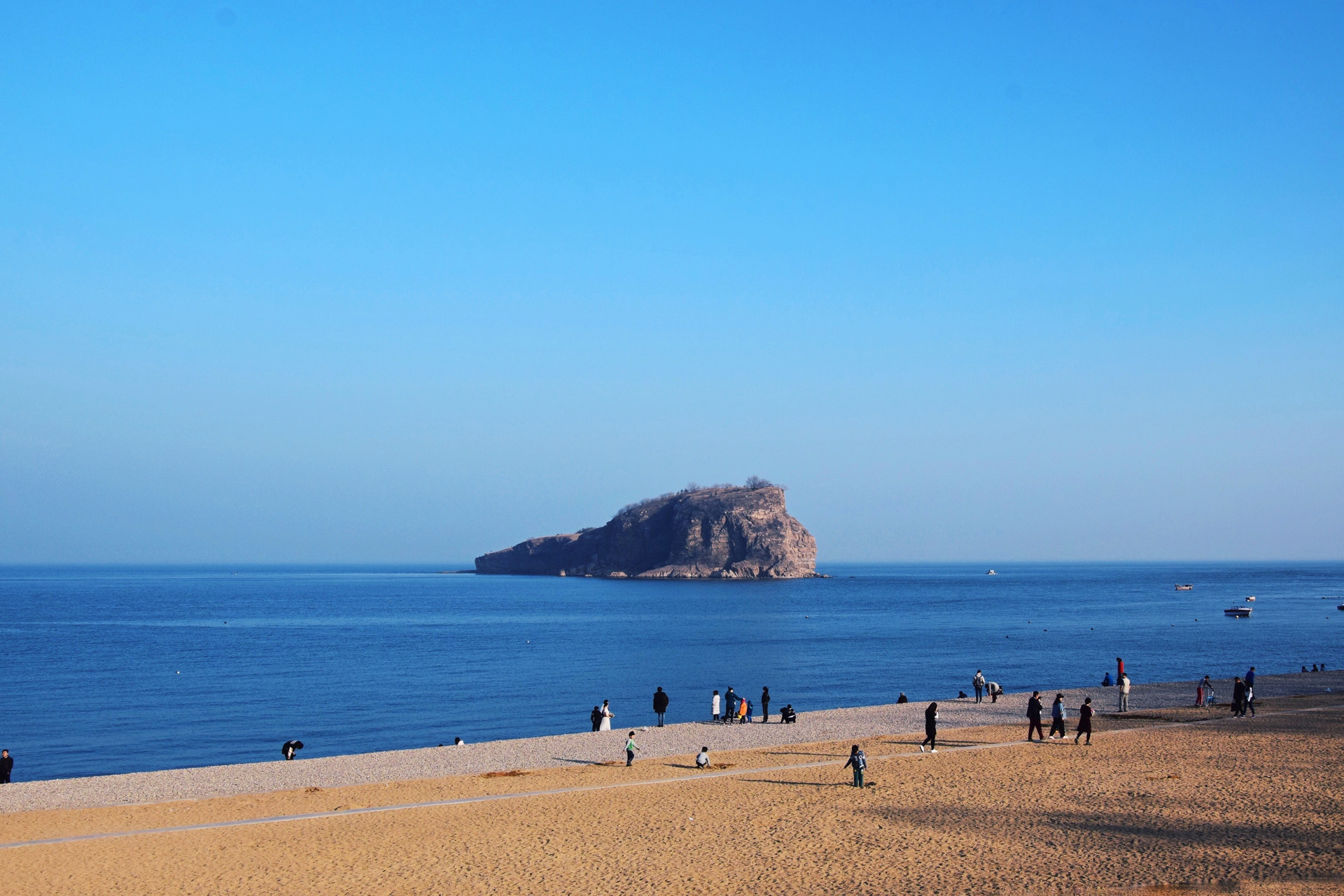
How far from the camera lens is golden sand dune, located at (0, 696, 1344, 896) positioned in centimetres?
1606

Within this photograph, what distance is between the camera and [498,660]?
6581cm

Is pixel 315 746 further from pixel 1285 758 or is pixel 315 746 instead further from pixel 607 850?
pixel 1285 758

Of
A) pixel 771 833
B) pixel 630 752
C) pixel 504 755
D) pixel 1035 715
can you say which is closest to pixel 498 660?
pixel 504 755

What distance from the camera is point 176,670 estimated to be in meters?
60.0

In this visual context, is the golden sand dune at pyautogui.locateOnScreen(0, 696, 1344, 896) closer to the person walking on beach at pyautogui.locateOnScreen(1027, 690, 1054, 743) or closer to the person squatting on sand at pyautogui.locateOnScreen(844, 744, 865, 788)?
the person squatting on sand at pyautogui.locateOnScreen(844, 744, 865, 788)

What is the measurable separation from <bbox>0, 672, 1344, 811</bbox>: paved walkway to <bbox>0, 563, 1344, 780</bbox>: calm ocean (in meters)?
6.00

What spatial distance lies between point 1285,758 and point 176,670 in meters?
57.4

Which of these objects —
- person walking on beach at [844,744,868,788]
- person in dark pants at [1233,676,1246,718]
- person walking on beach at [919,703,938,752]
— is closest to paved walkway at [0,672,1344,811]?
person walking on beach at [919,703,938,752]

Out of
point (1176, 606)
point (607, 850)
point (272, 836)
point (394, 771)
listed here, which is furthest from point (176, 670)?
point (1176, 606)

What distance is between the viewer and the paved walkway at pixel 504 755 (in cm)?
2472

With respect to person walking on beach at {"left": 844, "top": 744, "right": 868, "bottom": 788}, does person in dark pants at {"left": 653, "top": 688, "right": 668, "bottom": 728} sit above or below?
below

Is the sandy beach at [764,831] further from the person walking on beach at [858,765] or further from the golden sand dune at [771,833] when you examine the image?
the person walking on beach at [858,765]

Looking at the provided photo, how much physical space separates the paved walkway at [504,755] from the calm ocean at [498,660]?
6.00 m

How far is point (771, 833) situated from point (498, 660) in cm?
4904
